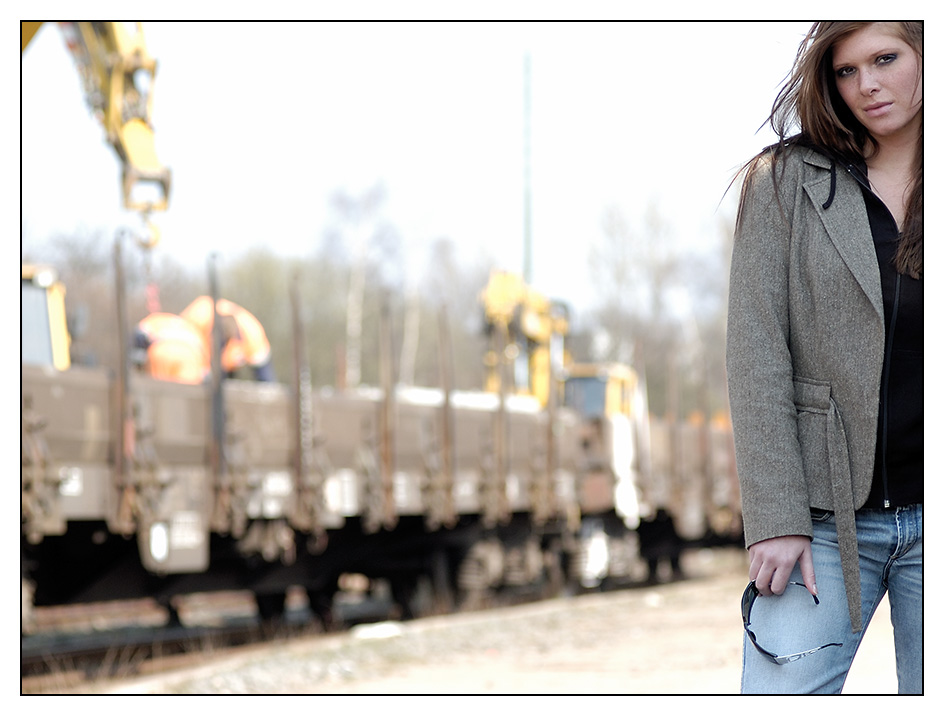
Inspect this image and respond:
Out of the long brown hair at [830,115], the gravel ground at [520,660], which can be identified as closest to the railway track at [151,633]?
the gravel ground at [520,660]

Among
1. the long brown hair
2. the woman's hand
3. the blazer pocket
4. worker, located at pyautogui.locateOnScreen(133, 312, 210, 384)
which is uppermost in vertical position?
the long brown hair

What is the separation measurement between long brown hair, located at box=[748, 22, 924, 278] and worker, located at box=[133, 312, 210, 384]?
26.3 ft

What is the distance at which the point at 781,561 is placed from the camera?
2.29 metres

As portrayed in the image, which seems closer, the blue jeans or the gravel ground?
the blue jeans

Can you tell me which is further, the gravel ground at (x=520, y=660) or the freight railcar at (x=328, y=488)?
the freight railcar at (x=328, y=488)

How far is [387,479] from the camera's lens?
10.9 metres

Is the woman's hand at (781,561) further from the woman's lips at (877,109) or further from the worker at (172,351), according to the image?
the worker at (172,351)

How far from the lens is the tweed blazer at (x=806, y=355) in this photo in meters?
2.31

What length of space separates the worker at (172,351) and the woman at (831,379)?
8.06 meters

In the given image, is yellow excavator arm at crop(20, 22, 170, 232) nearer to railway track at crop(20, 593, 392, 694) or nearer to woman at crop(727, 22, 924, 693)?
railway track at crop(20, 593, 392, 694)

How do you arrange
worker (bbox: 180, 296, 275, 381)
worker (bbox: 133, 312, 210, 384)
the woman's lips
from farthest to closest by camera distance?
worker (bbox: 180, 296, 275, 381) < worker (bbox: 133, 312, 210, 384) < the woman's lips

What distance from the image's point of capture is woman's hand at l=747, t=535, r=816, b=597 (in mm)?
2289

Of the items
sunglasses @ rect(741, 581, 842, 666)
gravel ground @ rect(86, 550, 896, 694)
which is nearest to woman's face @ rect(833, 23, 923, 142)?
sunglasses @ rect(741, 581, 842, 666)
